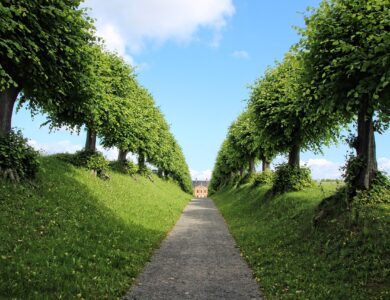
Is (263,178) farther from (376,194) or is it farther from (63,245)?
(63,245)

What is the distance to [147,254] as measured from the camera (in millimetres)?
15594

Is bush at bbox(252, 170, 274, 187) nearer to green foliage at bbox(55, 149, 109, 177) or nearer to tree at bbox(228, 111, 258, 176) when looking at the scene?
tree at bbox(228, 111, 258, 176)

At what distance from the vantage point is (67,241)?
14023 mm

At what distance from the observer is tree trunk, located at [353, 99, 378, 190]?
1766cm

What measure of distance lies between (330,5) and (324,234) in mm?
9488

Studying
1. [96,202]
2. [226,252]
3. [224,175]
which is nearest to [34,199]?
[96,202]

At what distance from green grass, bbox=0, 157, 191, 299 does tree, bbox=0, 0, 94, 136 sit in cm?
464

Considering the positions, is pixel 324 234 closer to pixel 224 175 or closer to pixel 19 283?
pixel 19 283

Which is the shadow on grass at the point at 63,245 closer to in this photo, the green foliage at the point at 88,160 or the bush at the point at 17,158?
the bush at the point at 17,158

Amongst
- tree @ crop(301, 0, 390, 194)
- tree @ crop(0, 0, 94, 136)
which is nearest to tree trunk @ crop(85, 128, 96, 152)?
tree @ crop(0, 0, 94, 136)

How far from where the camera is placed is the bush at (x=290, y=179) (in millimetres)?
29812

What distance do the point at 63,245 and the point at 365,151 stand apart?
44.7 ft

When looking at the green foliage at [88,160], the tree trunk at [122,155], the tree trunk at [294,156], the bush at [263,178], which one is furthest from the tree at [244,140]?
the green foliage at [88,160]

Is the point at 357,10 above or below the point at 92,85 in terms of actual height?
above
